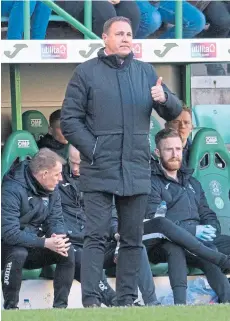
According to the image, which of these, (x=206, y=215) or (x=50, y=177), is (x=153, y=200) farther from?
(x=50, y=177)

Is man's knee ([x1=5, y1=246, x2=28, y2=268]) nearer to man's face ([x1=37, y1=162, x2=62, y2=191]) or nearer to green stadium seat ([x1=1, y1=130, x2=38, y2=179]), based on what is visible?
man's face ([x1=37, y1=162, x2=62, y2=191])

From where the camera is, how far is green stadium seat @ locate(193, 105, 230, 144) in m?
12.3

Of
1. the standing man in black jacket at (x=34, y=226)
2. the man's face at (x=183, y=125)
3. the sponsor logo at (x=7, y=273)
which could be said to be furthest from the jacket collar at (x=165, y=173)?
the sponsor logo at (x=7, y=273)

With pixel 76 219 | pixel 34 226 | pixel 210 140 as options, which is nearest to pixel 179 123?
pixel 210 140

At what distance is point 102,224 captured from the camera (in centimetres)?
741

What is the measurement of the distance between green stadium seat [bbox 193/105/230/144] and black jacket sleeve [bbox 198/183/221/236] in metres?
2.16

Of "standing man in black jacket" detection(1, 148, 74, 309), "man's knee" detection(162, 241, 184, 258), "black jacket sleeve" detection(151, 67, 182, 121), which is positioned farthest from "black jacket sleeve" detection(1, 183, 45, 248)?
"black jacket sleeve" detection(151, 67, 182, 121)

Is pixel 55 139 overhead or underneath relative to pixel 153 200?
overhead

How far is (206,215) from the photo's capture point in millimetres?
10141

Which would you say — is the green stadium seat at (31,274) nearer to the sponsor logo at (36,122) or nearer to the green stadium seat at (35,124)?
the green stadium seat at (35,124)

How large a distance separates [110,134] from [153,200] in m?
2.40

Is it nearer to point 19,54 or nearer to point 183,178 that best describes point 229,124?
point 183,178

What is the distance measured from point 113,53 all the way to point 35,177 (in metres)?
2.08

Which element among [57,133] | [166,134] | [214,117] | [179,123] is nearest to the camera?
[166,134]
